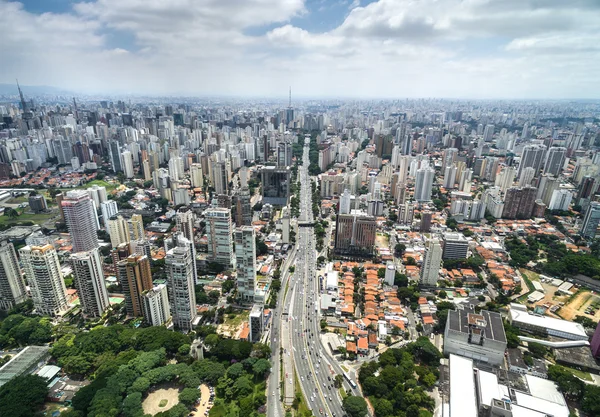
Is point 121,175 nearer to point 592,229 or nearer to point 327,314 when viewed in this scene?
point 327,314

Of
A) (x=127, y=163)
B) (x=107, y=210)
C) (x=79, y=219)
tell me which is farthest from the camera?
(x=127, y=163)

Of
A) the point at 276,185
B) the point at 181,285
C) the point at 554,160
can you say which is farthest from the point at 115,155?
the point at 554,160

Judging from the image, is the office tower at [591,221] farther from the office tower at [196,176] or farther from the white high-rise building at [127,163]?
the white high-rise building at [127,163]

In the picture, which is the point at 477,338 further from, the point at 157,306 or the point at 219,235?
the point at 219,235

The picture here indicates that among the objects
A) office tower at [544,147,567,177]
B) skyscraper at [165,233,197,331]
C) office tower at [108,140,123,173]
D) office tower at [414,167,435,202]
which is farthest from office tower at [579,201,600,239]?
office tower at [108,140,123,173]

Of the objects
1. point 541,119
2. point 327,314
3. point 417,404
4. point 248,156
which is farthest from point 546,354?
point 541,119

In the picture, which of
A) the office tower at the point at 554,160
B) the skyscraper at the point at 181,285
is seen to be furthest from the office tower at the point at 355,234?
the office tower at the point at 554,160
